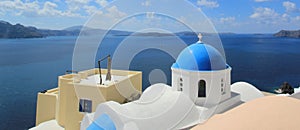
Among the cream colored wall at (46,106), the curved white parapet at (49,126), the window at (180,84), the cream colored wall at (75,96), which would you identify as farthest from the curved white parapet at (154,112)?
the cream colored wall at (46,106)

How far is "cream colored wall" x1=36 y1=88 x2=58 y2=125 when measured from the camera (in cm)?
1100

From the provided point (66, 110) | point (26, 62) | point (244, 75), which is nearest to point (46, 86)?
point (26, 62)

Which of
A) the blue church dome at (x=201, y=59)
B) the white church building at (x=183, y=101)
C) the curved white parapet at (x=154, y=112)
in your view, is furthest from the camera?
the blue church dome at (x=201, y=59)

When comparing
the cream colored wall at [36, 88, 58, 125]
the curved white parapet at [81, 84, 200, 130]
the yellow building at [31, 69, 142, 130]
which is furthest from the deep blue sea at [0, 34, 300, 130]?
the curved white parapet at [81, 84, 200, 130]

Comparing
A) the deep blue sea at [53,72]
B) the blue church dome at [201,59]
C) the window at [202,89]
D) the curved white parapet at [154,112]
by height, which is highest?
the blue church dome at [201,59]

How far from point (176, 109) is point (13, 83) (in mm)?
28453

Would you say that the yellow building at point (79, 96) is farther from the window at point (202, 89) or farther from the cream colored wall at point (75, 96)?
the window at point (202, 89)

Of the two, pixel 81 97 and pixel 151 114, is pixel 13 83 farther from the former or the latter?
pixel 151 114

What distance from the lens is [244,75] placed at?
33875mm

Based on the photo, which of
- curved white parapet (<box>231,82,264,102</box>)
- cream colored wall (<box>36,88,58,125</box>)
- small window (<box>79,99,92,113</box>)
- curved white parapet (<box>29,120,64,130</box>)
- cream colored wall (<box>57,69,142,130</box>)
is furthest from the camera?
cream colored wall (<box>36,88,58,125</box>)

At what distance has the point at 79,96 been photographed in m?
9.09

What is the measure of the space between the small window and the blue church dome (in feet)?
11.8

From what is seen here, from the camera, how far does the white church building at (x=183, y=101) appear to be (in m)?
5.30

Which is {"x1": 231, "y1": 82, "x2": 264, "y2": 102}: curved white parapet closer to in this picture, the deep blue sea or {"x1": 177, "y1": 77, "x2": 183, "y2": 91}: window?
{"x1": 177, "y1": 77, "x2": 183, "y2": 91}: window
